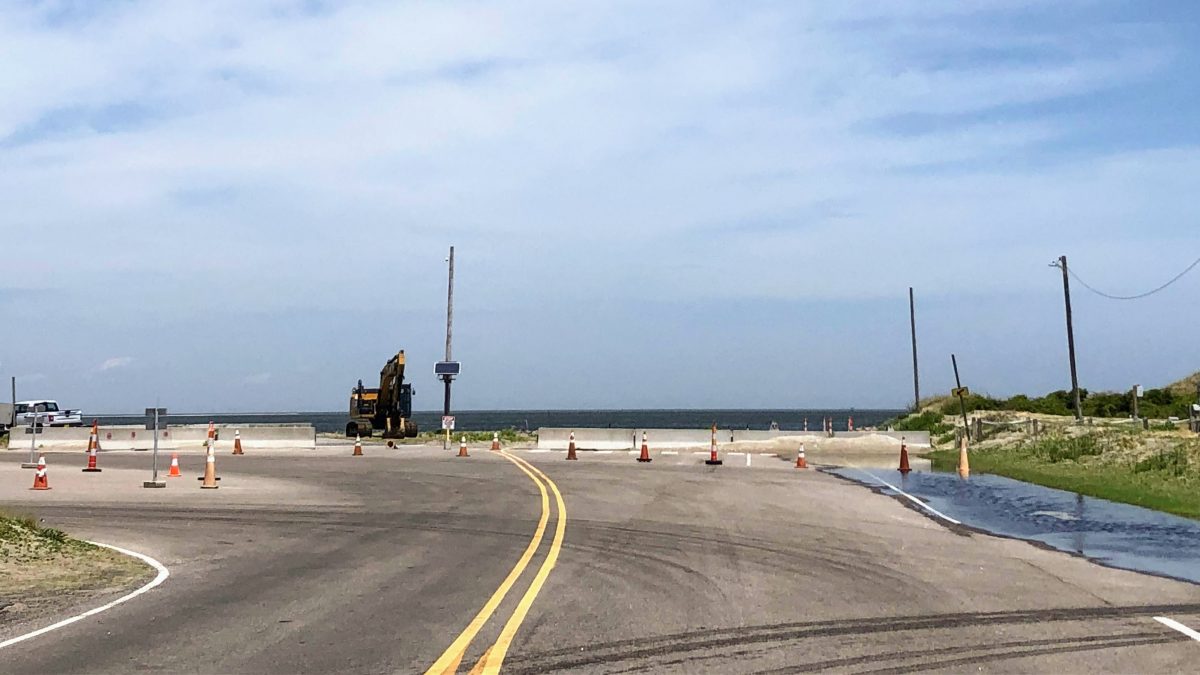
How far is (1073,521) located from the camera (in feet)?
66.7

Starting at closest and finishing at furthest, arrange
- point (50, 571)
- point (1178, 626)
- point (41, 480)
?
1. point (1178, 626)
2. point (50, 571)
3. point (41, 480)

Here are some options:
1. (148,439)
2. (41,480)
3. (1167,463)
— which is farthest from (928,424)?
(41,480)

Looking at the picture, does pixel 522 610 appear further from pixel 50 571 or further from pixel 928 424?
pixel 928 424

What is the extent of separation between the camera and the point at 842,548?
53.2 ft

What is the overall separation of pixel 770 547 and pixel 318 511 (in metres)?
9.06

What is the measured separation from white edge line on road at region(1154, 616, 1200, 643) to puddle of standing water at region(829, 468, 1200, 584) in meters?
2.88

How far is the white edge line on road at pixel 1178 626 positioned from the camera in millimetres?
9938

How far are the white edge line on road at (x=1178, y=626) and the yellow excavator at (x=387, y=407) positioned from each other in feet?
150

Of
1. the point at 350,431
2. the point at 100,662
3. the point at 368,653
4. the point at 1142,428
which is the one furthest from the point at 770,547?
the point at 350,431

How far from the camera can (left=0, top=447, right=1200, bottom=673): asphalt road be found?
9.12 metres

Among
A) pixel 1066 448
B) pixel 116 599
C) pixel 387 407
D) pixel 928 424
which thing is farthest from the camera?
pixel 928 424

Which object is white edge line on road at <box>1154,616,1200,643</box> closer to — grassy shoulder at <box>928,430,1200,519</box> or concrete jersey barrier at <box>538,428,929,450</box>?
grassy shoulder at <box>928,430,1200,519</box>

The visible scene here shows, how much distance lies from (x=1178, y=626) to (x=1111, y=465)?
2342 cm

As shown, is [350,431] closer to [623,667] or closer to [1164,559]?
[1164,559]
